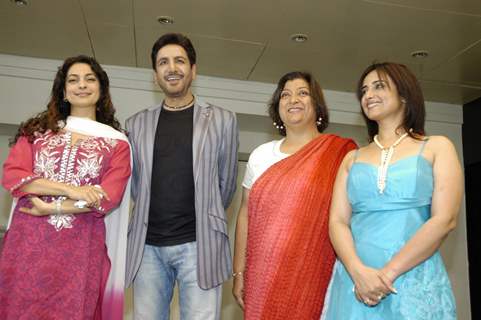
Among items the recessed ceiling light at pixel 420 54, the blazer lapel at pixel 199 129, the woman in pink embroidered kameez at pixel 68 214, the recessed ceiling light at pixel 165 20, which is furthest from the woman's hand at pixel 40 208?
the recessed ceiling light at pixel 420 54

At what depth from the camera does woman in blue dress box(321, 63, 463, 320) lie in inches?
73.5

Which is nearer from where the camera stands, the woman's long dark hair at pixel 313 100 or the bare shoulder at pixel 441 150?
the bare shoulder at pixel 441 150

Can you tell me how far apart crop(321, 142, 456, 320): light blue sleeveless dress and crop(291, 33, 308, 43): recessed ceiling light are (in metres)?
2.33

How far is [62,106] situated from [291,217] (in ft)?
3.38

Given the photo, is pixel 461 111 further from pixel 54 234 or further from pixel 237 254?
pixel 54 234

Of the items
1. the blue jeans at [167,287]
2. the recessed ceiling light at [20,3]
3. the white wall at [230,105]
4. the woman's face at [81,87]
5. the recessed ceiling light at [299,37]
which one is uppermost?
the recessed ceiling light at [20,3]

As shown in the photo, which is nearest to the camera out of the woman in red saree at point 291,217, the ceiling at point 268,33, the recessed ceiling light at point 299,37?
the woman in red saree at point 291,217

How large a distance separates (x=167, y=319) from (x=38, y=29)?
282cm

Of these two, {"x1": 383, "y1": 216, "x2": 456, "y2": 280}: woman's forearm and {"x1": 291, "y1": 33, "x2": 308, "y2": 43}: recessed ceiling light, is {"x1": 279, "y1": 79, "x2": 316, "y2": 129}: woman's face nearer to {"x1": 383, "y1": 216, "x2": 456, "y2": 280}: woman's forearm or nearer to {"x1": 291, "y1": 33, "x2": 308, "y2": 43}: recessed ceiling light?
{"x1": 383, "y1": 216, "x2": 456, "y2": 280}: woman's forearm

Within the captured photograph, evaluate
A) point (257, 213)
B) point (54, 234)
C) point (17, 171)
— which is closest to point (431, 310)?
point (257, 213)

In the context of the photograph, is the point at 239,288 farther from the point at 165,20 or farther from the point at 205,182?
the point at 165,20

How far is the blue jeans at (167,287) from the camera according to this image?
7.26 ft

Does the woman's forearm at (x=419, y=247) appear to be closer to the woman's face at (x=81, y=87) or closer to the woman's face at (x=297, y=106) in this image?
the woman's face at (x=297, y=106)

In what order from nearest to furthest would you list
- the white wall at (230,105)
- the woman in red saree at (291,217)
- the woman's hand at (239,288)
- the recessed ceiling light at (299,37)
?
1. the woman in red saree at (291,217)
2. the woman's hand at (239,288)
3. the recessed ceiling light at (299,37)
4. the white wall at (230,105)
